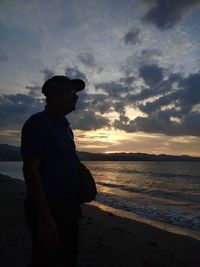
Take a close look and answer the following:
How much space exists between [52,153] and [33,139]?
262 mm

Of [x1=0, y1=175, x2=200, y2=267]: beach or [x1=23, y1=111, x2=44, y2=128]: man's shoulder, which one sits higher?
[x1=23, y1=111, x2=44, y2=128]: man's shoulder

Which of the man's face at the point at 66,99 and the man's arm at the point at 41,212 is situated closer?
the man's arm at the point at 41,212

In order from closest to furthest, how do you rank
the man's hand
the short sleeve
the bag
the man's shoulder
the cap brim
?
1. the man's hand
2. the short sleeve
3. the man's shoulder
4. the bag
5. the cap brim

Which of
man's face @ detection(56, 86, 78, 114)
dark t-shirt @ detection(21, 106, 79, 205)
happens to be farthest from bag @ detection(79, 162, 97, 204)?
man's face @ detection(56, 86, 78, 114)

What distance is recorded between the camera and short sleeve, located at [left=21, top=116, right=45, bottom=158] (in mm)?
2602

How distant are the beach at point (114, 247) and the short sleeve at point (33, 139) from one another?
11.8 ft

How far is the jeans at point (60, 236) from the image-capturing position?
103 inches

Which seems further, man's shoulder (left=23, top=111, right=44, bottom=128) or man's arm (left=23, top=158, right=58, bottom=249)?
man's shoulder (left=23, top=111, right=44, bottom=128)

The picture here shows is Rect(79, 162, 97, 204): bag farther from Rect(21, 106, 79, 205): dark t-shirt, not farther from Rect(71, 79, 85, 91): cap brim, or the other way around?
Rect(71, 79, 85, 91): cap brim

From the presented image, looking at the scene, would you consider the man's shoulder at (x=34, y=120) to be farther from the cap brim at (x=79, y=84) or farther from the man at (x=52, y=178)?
the cap brim at (x=79, y=84)

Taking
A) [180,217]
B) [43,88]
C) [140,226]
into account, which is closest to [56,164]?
[43,88]

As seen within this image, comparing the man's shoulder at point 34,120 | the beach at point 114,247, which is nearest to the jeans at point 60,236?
the man's shoulder at point 34,120

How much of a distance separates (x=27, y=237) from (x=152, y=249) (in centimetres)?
325

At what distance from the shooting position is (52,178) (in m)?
2.78
